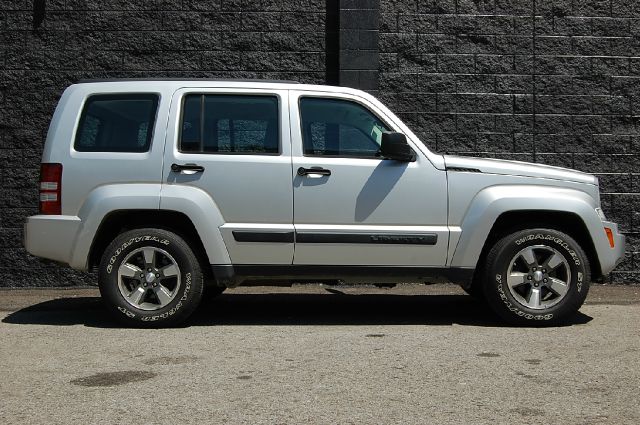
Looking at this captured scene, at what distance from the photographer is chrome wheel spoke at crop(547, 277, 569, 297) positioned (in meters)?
7.41

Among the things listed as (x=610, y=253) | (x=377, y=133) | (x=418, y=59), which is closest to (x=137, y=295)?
(x=377, y=133)

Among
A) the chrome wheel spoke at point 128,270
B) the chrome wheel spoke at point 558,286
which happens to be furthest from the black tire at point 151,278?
the chrome wheel spoke at point 558,286

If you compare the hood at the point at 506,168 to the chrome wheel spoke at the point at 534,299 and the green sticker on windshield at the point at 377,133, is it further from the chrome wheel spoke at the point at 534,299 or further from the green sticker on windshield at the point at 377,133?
the chrome wheel spoke at the point at 534,299

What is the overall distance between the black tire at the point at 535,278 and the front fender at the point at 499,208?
17 centimetres

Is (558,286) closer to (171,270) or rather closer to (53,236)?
(171,270)

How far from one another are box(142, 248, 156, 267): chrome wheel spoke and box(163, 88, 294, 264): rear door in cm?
58

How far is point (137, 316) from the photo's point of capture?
7.29m

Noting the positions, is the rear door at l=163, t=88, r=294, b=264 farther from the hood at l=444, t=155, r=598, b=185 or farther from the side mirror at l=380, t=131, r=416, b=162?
the hood at l=444, t=155, r=598, b=185

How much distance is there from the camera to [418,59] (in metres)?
10.7

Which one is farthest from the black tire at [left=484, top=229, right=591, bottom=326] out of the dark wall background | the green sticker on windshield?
the dark wall background

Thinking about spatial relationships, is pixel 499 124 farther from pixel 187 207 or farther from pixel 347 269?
pixel 187 207

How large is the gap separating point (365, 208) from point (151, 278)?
1.83 m

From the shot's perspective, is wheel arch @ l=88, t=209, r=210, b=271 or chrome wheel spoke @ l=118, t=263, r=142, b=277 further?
wheel arch @ l=88, t=209, r=210, b=271

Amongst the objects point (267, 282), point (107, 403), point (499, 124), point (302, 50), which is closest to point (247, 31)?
point (302, 50)
